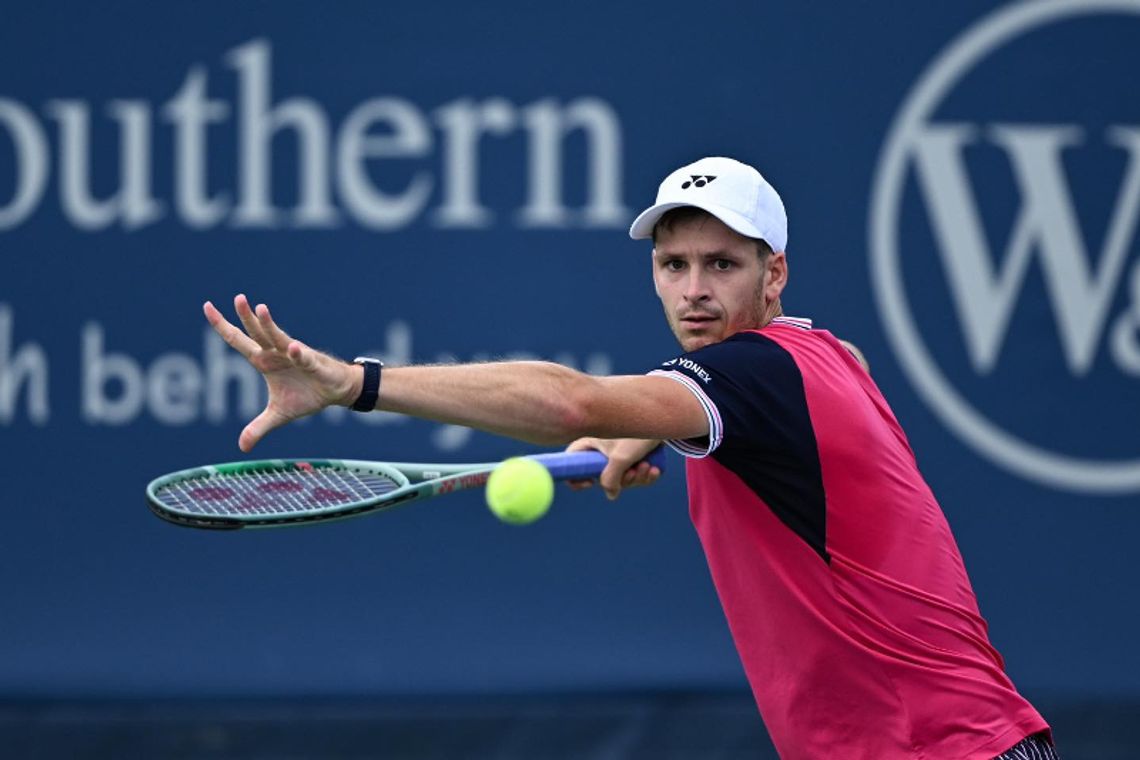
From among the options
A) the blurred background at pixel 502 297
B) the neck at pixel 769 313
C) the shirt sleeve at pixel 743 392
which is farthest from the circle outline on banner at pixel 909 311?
the shirt sleeve at pixel 743 392

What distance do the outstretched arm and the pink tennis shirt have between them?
0.45 feet

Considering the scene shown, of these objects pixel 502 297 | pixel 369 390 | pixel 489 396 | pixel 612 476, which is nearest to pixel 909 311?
pixel 502 297

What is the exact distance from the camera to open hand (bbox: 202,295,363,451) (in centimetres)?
318

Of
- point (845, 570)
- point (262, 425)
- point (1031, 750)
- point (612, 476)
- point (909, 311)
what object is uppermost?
point (909, 311)

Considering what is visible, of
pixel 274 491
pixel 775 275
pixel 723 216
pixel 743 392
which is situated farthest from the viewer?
pixel 274 491

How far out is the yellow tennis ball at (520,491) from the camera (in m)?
3.49

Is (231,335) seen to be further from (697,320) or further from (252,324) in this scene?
(697,320)

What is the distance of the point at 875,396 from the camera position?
3.76m

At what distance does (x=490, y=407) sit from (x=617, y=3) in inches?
147

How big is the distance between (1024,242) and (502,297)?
1.90 metres

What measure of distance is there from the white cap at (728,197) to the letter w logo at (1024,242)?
3112 mm

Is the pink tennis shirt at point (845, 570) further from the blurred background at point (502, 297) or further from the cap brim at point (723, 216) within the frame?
the blurred background at point (502, 297)

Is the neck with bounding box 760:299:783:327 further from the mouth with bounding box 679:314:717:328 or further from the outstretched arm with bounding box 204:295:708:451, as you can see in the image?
the outstretched arm with bounding box 204:295:708:451

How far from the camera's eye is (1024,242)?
6.83 meters
